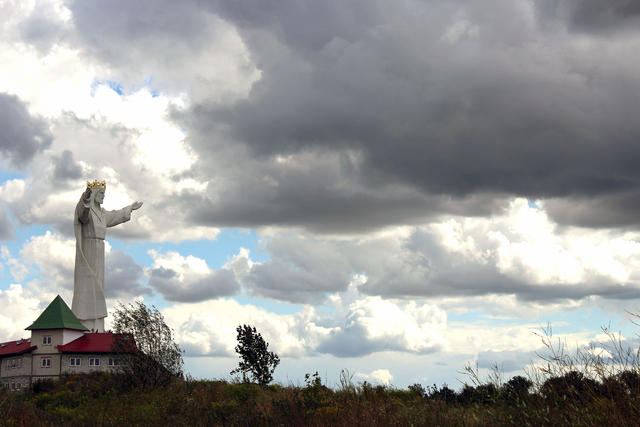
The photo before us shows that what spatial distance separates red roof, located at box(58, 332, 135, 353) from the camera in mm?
56812

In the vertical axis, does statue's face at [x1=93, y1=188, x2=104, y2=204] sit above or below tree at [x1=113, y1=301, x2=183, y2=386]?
above

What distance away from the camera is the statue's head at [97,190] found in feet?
210

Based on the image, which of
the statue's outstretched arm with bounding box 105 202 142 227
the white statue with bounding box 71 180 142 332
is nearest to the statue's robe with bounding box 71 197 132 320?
the white statue with bounding box 71 180 142 332

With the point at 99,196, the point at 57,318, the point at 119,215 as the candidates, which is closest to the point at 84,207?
the point at 99,196

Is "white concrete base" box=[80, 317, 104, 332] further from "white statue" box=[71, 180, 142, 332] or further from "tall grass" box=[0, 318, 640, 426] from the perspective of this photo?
"tall grass" box=[0, 318, 640, 426]

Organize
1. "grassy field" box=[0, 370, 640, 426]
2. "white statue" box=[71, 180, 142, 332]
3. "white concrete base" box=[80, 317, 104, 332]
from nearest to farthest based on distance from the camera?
"grassy field" box=[0, 370, 640, 426]
"white concrete base" box=[80, 317, 104, 332]
"white statue" box=[71, 180, 142, 332]

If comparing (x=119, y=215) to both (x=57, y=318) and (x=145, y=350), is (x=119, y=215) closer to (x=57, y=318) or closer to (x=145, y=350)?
(x=57, y=318)

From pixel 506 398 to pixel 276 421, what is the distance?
19.0 ft

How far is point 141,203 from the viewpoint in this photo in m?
68.1

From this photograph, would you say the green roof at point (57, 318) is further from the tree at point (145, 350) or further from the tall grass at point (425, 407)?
the tall grass at point (425, 407)

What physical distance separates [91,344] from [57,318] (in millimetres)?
4234

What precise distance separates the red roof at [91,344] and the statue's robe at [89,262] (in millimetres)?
3350

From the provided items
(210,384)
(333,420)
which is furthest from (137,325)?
(333,420)

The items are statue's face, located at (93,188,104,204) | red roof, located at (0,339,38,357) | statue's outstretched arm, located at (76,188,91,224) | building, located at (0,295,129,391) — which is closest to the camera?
building, located at (0,295,129,391)
